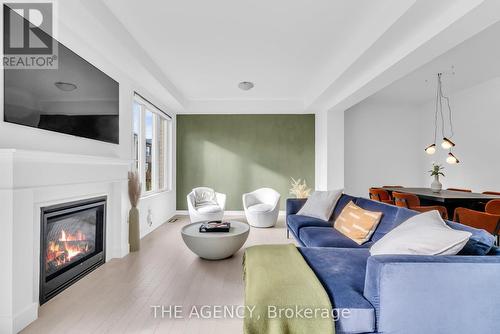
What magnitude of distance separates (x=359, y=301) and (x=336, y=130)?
472 centimetres

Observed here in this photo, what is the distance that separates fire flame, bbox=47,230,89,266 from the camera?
253cm

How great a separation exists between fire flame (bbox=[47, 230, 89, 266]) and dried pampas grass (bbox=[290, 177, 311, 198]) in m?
3.95

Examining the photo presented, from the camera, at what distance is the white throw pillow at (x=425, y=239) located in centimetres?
153

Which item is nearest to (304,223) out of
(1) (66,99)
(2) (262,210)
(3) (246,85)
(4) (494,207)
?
(2) (262,210)

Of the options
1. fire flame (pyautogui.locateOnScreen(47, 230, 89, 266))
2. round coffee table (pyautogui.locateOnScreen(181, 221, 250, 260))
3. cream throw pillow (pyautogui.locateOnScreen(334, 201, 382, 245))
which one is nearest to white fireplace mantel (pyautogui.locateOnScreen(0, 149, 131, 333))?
fire flame (pyautogui.locateOnScreen(47, 230, 89, 266))

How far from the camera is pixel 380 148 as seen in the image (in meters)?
6.73

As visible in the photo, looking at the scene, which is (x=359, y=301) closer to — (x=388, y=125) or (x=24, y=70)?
(x=24, y=70)

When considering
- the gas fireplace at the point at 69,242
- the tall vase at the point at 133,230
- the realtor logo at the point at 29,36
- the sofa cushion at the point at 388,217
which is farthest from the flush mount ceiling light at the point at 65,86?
the sofa cushion at the point at 388,217

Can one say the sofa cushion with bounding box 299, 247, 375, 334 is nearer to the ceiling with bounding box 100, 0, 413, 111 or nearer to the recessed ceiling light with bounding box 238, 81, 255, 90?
the ceiling with bounding box 100, 0, 413, 111

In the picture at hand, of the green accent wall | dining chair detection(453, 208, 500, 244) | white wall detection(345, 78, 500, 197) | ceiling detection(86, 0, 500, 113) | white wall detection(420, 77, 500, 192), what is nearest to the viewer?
ceiling detection(86, 0, 500, 113)

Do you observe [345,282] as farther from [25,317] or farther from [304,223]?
[25,317]

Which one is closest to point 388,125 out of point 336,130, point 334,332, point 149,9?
point 336,130

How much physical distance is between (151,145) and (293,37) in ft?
11.3

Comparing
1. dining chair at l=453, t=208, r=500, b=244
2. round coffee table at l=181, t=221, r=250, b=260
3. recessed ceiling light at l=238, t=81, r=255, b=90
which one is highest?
recessed ceiling light at l=238, t=81, r=255, b=90
